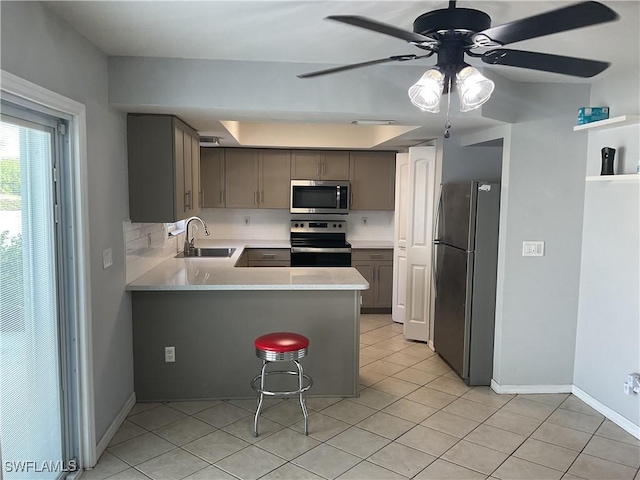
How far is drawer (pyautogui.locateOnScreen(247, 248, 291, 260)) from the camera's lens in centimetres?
579

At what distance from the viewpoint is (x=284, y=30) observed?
248 cm

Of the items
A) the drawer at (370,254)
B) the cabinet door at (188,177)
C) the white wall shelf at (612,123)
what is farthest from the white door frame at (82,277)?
the drawer at (370,254)

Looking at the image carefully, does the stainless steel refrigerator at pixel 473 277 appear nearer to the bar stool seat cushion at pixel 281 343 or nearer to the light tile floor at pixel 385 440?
the light tile floor at pixel 385 440

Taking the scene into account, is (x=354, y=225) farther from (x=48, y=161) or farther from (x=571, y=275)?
(x=48, y=161)

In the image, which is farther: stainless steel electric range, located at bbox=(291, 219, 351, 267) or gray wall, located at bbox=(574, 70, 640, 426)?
stainless steel electric range, located at bbox=(291, 219, 351, 267)

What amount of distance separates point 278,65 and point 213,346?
2009 mm

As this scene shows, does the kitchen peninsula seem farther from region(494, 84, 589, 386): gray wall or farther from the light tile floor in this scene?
region(494, 84, 589, 386): gray wall

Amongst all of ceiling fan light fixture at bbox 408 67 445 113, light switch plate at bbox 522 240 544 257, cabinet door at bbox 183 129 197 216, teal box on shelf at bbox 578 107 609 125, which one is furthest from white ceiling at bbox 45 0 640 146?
light switch plate at bbox 522 240 544 257

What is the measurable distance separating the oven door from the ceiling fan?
400 cm

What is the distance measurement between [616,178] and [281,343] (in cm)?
241

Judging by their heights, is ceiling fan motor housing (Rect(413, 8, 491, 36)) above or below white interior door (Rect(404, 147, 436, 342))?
above

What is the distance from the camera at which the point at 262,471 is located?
8.74 ft

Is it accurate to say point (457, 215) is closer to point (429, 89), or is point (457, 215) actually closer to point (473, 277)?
point (473, 277)

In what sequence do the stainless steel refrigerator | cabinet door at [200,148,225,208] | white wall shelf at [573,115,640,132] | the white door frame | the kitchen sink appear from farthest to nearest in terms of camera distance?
cabinet door at [200,148,225,208] < the kitchen sink < the stainless steel refrigerator < white wall shelf at [573,115,640,132] < the white door frame
